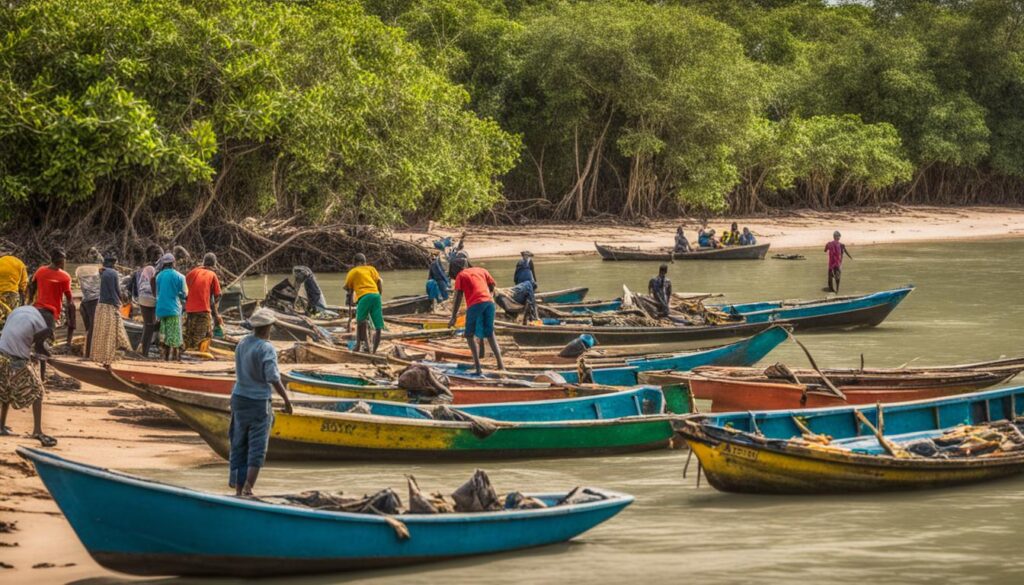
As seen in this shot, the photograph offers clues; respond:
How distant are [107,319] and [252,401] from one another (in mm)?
6916

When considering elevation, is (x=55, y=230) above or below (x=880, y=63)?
below

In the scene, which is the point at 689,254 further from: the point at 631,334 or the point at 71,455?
the point at 71,455

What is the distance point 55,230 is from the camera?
27531mm

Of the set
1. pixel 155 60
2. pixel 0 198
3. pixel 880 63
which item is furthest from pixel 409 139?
pixel 880 63

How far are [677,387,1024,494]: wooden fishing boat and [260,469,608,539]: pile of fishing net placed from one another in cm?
182

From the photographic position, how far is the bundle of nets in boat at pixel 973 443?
11148 millimetres

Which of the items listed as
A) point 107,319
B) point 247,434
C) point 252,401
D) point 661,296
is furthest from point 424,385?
point 661,296

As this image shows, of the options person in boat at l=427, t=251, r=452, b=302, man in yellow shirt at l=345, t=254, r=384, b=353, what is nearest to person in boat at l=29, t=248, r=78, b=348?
man in yellow shirt at l=345, t=254, r=384, b=353

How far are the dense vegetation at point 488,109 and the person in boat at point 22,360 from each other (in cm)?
1411

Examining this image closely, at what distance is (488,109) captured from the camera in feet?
151

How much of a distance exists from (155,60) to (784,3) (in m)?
51.9

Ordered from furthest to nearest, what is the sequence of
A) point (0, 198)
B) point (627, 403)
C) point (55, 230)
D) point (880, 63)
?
point (880, 63)
point (55, 230)
point (0, 198)
point (627, 403)

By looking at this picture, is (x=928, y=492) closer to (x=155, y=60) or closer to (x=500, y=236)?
(x=155, y=60)

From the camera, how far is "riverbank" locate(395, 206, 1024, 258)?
4059cm
